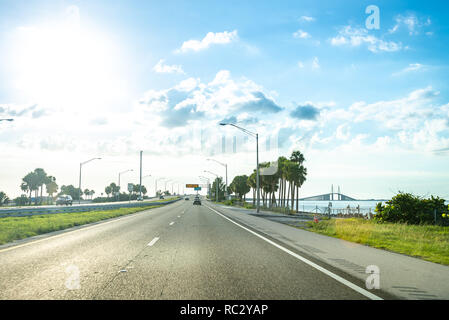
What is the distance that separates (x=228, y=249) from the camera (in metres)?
10.4

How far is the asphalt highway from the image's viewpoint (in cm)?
535

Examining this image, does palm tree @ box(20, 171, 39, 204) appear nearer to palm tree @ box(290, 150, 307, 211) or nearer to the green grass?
palm tree @ box(290, 150, 307, 211)

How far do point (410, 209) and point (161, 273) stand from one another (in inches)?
775

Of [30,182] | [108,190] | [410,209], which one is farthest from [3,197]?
[410,209]

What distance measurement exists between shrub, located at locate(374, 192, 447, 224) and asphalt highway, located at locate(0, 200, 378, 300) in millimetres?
14416

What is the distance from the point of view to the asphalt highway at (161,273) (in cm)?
535

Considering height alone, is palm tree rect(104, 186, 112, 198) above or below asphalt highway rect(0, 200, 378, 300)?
below

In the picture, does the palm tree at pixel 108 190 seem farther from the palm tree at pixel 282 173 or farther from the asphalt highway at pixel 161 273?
the asphalt highway at pixel 161 273

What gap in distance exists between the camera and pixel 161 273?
6.85m

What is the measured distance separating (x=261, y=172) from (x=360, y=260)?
260ft

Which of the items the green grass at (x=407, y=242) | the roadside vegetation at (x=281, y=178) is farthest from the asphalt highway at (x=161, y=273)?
the roadside vegetation at (x=281, y=178)

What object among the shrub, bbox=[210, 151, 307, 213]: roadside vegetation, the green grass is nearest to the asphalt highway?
the green grass

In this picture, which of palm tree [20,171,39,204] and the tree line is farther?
palm tree [20,171,39,204]
